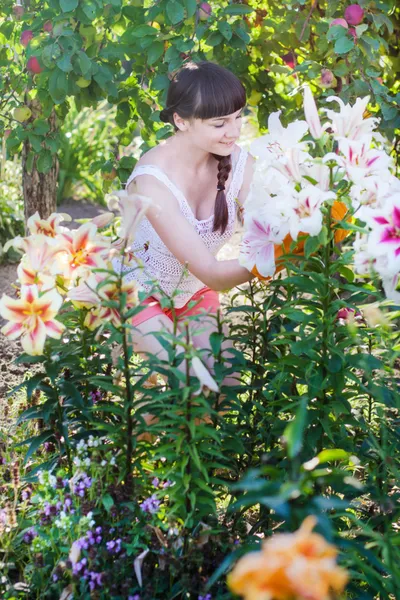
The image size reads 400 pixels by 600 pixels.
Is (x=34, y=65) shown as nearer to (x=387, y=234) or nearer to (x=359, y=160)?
(x=359, y=160)

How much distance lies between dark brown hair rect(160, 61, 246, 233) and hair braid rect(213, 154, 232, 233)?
222 millimetres

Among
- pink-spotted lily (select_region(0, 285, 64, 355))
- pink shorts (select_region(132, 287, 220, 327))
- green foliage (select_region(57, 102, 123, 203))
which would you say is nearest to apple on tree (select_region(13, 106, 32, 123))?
pink shorts (select_region(132, 287, 220, 327))

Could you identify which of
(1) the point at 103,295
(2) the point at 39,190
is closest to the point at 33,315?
(1) the point at 103,295

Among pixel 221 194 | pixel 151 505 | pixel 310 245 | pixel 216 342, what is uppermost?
pixel 221 194

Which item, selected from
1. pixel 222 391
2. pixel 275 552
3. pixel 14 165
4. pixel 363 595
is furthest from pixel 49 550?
pixel 14 165

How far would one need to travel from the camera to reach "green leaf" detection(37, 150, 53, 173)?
9.04 feet

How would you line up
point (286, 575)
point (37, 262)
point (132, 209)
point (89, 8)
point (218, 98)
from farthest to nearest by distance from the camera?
1. point (89, 8)
2. point (218, 98)
3. point (37, 262)
4. point (132, 209)
5. point (286, 575)

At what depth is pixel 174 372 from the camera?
1.46m

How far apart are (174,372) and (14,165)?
11.9 ft

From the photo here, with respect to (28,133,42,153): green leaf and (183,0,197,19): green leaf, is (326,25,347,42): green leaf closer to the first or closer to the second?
(183,0,197,19): green leaf

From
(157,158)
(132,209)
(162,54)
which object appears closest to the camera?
(132,209)

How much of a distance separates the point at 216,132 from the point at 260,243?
699 mm

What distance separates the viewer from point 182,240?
7.43 feet

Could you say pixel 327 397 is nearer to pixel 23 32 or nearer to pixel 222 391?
pixel 222 391
